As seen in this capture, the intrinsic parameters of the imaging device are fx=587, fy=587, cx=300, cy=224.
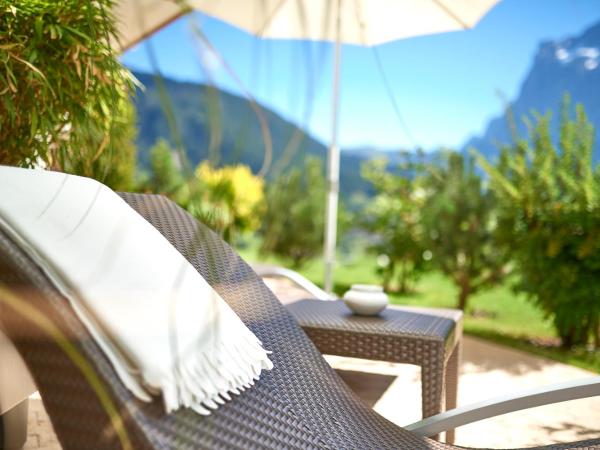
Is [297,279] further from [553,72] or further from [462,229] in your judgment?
[553,72]

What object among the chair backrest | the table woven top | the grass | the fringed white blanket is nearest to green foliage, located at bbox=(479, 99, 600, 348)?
the grass

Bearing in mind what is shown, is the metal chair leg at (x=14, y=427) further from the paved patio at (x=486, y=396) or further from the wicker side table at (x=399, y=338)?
the wicker side table at (x=399, y=338)

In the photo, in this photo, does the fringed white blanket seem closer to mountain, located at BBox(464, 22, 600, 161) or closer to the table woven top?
the table woven top

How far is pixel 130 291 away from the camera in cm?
104

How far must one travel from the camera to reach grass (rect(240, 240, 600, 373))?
437 cm

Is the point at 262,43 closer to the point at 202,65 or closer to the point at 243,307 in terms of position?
the point at 202,65

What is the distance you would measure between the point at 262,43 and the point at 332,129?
442 centimetres

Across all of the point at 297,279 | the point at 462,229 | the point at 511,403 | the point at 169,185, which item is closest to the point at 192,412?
the point at 169,185

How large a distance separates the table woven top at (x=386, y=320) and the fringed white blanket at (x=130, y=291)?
808mm

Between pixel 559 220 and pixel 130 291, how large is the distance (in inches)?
147

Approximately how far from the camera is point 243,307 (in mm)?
1648

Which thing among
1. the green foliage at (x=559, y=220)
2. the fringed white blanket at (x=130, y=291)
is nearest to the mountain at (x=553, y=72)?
the green foliage at (x=559, y=220)

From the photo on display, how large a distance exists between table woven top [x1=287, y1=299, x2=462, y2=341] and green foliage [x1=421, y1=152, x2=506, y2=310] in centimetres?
301

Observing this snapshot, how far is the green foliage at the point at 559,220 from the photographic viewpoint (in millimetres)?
4031
